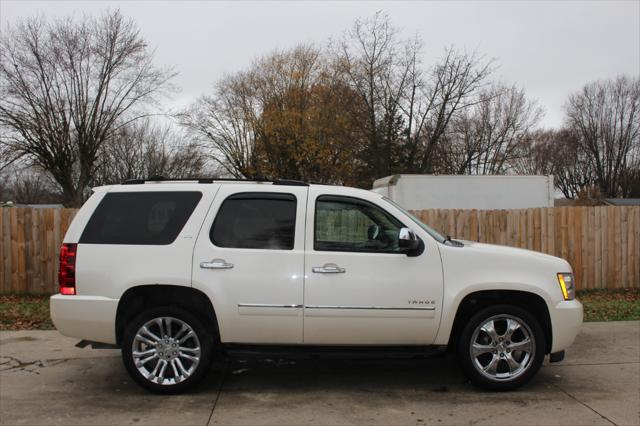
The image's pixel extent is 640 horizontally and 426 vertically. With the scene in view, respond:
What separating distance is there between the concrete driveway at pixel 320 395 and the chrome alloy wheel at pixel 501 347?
0.23 m

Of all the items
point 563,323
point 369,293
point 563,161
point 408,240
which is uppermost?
point 563,161

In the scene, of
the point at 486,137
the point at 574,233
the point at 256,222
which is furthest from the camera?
the point at 486,137

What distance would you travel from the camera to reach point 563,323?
5016 millimetres

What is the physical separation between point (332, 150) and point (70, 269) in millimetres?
33949

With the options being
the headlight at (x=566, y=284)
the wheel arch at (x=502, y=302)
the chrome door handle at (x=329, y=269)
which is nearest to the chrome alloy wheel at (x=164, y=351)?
the chrome door handle at (x=329, y=269)

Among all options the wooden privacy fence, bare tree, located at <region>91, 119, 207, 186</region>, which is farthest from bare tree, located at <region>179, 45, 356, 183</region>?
the wooden privacy fence

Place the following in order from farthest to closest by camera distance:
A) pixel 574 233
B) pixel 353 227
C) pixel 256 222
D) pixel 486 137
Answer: pixel 486 137
pixel 574 233
pixel 353 227
pixel 256 222

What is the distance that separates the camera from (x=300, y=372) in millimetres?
5766

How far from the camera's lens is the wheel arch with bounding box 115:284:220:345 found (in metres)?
4.98

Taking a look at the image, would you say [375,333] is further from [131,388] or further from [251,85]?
[251,85]

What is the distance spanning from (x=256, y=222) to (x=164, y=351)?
1422mm

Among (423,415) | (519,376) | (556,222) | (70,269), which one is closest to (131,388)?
(70,269)

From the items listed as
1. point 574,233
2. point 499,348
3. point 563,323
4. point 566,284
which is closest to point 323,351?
point 499,348

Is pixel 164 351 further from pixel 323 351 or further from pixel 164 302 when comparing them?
pixel 323 351
